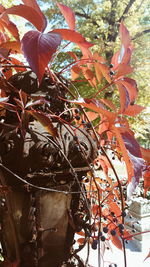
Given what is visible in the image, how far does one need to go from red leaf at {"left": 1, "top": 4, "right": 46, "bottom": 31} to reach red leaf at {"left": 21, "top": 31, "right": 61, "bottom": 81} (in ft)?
0.06

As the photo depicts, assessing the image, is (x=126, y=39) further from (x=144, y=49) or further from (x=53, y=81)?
(x=144, y=49)

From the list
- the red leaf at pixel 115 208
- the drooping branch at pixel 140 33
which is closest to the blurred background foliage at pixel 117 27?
the drooping branch at pixel 140 33

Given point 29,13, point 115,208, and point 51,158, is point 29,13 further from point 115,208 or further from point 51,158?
point 115,208

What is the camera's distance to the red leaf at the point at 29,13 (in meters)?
0.22

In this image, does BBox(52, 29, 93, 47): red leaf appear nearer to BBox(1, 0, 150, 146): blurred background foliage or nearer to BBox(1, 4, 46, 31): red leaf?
BBox(1, 4, 46, 31): red leaf

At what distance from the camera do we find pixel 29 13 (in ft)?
0.72

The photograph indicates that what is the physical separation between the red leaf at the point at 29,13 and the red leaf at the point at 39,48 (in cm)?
2

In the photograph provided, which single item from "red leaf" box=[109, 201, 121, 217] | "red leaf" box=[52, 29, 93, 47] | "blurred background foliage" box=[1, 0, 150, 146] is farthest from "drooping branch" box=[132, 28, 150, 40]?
"red leaf" box=[52, 29, 93, 47]

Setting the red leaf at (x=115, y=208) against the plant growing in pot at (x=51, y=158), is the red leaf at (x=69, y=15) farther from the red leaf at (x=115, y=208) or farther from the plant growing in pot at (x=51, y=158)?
the red leaf at (x=115, y=208)

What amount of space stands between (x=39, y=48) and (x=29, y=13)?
0.18ft

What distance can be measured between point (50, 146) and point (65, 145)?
31 millimetres

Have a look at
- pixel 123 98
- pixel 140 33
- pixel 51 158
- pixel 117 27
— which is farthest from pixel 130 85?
pixel 117 27

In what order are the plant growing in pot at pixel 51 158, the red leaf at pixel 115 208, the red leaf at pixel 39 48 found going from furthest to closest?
the red leaf at pixel 115 208 → the plant growing in pot at pixel 51 158 → the red leaf at pixel 39 48

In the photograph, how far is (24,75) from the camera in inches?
14.9
